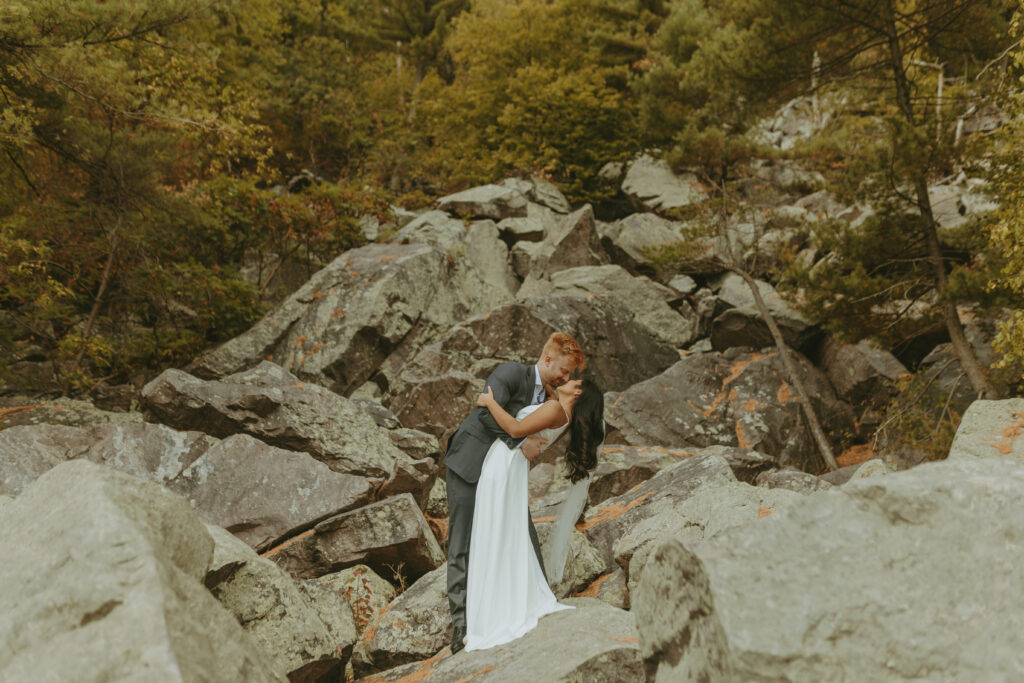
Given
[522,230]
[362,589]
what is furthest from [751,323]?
[362,589]

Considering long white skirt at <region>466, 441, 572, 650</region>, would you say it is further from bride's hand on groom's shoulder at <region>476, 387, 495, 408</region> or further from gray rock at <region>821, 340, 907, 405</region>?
gray rock at <region>821, 340, 907, 405</region>

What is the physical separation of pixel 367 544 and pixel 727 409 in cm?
828

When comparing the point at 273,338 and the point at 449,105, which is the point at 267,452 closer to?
the point at 273,338

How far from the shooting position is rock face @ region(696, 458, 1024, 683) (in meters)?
2.09

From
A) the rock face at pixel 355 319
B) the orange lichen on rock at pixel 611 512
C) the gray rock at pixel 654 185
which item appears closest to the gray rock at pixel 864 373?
the rock face at pixel 355 319

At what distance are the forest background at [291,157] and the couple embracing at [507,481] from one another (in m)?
4.93

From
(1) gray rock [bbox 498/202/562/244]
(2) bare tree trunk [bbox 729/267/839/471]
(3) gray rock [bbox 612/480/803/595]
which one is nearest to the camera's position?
(3) gray rock [bbox 612/480/803/595]

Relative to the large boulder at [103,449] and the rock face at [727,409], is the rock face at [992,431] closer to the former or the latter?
the rock face at [727,409]

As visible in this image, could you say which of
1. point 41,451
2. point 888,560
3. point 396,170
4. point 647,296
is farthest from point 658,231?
point 888,560

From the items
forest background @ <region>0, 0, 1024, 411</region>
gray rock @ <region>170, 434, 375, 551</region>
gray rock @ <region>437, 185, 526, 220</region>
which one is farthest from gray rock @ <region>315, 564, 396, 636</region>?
gray rock @ <region>437, 185, 526, 220</region>

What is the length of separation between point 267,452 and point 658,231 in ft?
49.8

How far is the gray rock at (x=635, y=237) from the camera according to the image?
19.4m

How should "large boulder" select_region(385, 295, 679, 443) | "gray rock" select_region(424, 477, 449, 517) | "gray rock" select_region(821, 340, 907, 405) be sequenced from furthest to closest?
"gray rock" select_region(821, 340, 907, 405)
"large boulder" select_region(385, 295, 679, 443)
"gray rock" select_region(424, 477, 449, 517)

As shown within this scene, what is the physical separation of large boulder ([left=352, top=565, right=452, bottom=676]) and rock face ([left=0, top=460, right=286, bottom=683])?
2.23m
